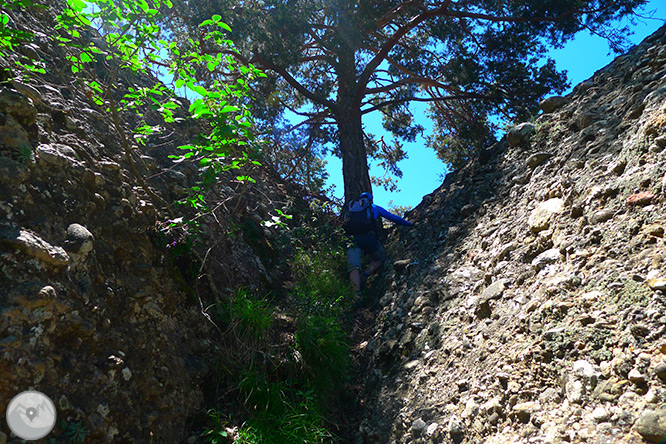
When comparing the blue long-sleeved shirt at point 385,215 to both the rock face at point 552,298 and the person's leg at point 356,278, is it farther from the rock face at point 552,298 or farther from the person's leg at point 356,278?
the rock face at point 552,298

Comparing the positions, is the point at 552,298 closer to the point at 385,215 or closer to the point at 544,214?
the point at 544,214

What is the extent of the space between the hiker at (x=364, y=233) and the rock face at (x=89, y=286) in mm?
2273

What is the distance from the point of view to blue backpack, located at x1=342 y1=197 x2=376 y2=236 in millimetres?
6078

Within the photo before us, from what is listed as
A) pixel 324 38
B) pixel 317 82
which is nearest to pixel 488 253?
pixel 324 38

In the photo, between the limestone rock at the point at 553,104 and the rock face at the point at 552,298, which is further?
the limestone rock at the point at 553,104

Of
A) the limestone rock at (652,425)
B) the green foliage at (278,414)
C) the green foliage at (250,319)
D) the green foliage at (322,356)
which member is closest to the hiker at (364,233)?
the green foliage at (322,356)

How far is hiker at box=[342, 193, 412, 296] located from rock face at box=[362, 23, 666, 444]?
984 mm

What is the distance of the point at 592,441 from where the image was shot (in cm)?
173

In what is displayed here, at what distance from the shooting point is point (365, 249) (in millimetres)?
6047

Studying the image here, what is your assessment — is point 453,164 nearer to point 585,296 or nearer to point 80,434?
point 585,296

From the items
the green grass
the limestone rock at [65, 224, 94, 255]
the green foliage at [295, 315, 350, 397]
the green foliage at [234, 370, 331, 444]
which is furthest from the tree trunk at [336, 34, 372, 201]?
the limestone rock at [65, 224, 94, 255]

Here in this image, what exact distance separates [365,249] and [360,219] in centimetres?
48

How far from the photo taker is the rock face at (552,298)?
6.30ft

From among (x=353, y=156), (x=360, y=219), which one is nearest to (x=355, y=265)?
(x=360, y=219)
